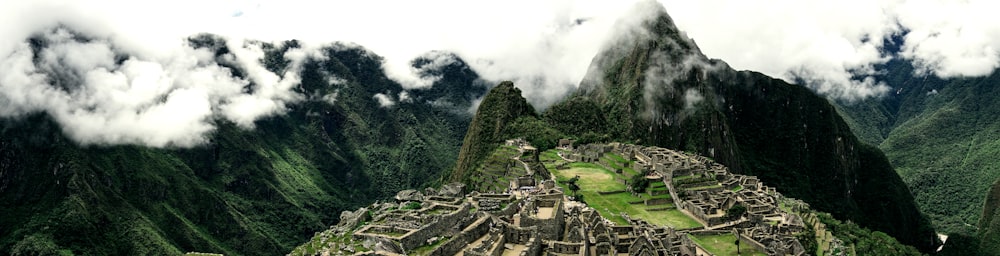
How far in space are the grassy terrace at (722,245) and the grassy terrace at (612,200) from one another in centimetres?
411

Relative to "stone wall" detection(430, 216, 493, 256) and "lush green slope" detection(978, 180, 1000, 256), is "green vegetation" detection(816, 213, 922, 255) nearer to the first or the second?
"stone wall" detection(430, 216, 493, 256)

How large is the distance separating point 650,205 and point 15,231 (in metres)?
149

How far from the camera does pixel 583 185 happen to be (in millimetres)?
76375

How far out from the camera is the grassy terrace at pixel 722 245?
50.8m

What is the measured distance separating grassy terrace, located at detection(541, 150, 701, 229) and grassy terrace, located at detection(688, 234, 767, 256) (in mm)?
4112

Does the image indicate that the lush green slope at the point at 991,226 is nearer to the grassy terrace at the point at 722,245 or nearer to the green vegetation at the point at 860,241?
the green vegetation at the point at 860,241

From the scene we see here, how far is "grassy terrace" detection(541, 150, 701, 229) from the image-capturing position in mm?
62344

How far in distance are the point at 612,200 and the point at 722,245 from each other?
705 inches

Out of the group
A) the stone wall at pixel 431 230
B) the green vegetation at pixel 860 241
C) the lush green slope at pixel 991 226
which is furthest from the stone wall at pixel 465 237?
the lush green slope at pixel 991 226

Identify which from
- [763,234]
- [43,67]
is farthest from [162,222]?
[763,234]

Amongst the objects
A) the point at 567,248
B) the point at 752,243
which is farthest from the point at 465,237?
the point at 752,243

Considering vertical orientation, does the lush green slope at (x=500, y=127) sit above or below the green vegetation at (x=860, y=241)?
above

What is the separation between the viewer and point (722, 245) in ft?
176

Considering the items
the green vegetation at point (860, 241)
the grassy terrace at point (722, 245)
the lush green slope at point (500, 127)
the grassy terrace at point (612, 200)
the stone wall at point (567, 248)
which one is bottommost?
the stone wall at point (567, 248)
